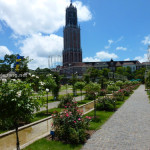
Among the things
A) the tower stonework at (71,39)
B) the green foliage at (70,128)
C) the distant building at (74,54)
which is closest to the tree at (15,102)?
the green foliage at (70,128)

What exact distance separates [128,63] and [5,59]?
3403 inches

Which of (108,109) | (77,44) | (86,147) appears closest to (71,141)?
(86,147)

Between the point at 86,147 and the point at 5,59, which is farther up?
the point at 5,59

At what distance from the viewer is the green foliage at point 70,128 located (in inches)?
266

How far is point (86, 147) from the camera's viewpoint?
6.24 m

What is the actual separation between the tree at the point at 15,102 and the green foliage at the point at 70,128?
2.60 metres

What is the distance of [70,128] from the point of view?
22.8ft

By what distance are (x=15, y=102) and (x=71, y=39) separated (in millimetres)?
112801

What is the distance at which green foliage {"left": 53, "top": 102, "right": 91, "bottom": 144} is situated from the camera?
6.76 metres

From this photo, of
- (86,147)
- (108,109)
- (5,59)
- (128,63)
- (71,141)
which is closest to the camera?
(86,147)

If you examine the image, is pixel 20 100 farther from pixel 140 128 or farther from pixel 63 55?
pixel 63 55

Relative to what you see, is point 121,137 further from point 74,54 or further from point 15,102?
point 74,54

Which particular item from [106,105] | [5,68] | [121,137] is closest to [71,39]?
[5,68]

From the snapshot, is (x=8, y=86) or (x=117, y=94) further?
(x=117, y=94)
